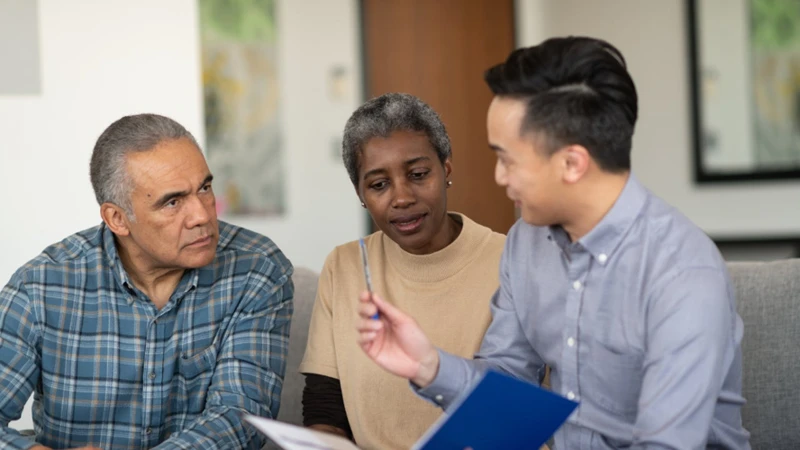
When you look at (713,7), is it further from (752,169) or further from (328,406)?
(328,406)

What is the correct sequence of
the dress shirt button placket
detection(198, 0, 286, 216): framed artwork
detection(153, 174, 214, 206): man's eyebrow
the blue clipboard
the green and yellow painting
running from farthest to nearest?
detection(198, 0, 286, 216): framed artwork → the green and yellow painting → detection(153, 174, 214, 206): man's eyebrow → the dress shirt button placket → the blue clipboard

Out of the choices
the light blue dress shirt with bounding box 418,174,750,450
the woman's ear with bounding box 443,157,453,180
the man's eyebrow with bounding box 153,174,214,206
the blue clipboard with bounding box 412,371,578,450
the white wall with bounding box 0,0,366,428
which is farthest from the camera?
the white wall with bounding box 0,0,366,428

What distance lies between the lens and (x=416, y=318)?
2.21 m

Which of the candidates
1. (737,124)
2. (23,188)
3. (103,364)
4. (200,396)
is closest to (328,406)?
(200,396)

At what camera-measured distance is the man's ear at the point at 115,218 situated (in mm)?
2197

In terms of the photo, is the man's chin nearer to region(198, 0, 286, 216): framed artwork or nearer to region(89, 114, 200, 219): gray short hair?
region(89, 114, 200, 219): gray short hair

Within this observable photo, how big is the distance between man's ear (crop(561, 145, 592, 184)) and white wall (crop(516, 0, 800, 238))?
3.94m

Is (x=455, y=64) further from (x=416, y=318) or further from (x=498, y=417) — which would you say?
(x=498, y=417)

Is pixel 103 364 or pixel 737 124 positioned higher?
pixel 737 124

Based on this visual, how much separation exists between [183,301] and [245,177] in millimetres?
3340

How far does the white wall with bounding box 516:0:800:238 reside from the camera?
5.21 metres

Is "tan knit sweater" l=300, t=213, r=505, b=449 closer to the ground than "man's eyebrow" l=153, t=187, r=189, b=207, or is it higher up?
closer to the ground

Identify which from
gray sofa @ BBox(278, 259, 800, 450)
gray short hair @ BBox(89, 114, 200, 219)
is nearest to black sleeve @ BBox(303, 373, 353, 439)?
gray short hair @ BBox(89, 114, 200, 219)

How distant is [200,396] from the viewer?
219 centimetres
